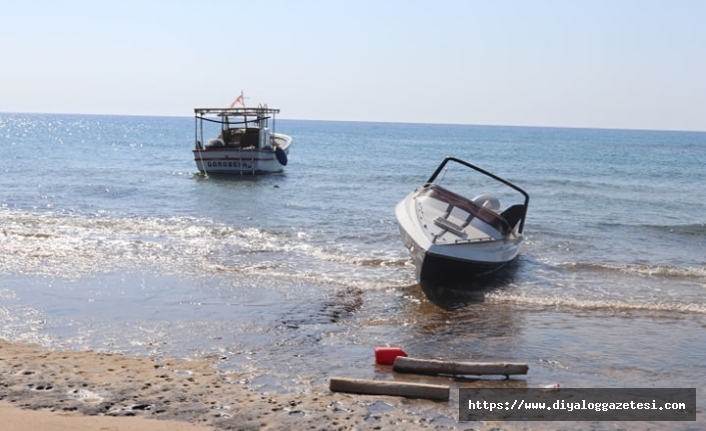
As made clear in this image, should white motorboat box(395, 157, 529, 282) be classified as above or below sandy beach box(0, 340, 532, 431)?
above

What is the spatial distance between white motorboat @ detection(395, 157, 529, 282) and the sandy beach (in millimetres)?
6396

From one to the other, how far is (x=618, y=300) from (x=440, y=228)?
3.77 meters

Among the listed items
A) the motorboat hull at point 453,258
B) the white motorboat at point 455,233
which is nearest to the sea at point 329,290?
the motorboat hull at point 453,258

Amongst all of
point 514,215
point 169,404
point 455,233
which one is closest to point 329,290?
point 455,233

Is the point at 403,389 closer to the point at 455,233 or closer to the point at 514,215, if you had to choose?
the point at 455,233

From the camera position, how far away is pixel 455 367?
9.52m

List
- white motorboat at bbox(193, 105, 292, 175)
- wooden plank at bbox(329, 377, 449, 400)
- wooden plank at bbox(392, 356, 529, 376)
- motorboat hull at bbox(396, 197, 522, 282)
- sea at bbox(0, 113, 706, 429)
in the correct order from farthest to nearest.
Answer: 1. white motorboat at bbox(193, 105, 292, 175)
2. motorboat hull at bbox(396, 197, 522, 282)
3. sea at bbox(0, 113, 706, 429)
4. wooden plank at bbox(392, 356, 529, 376)
5. wooden plank at bbox(329, 377, 449, 400)

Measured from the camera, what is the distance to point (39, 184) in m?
33.0

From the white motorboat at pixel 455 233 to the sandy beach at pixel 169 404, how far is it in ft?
21.0

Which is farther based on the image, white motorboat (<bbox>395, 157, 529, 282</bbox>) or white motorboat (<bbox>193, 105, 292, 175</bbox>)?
white motorboat (<bbox>193, 105, 292, 175</bbox>)

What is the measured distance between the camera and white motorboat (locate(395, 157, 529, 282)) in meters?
14.9

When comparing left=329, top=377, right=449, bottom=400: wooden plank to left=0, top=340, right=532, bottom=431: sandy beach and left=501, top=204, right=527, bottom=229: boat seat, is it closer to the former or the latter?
left=0, top=340, right=532, bottom=431: sandy beach

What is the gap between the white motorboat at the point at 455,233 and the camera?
49.0 feet

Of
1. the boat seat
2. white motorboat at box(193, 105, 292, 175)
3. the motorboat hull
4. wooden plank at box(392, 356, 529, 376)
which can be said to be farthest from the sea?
white motorboat at box(193, 105, 292, 175)
